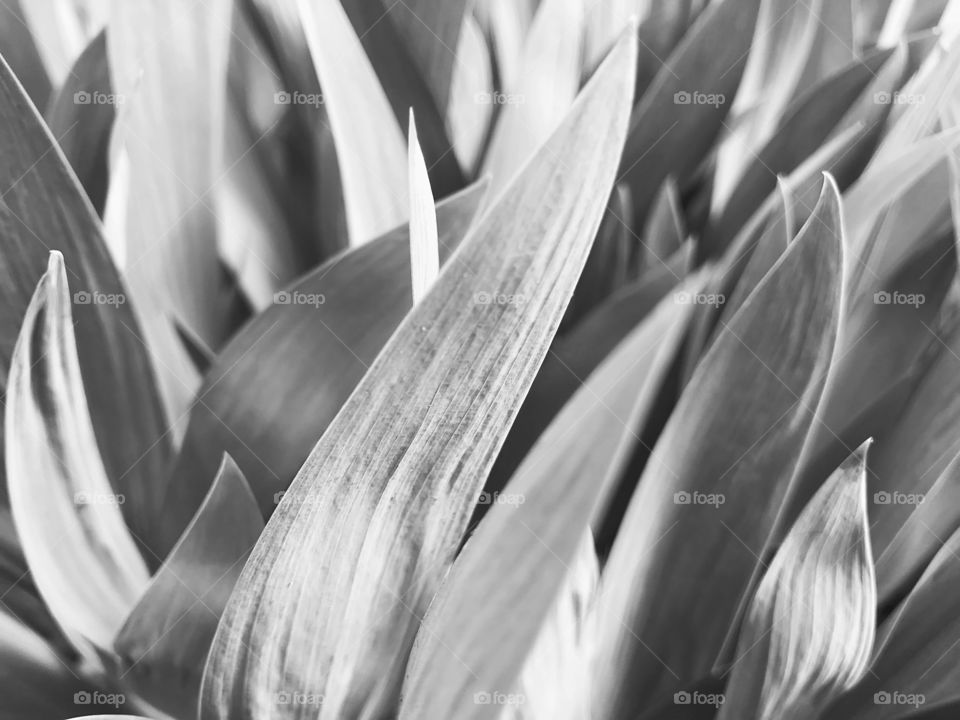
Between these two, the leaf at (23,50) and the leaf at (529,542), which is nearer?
the leaf at (529,542)

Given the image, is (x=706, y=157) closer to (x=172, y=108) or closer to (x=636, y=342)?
(x=636, y=342)

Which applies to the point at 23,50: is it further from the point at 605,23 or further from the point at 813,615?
the point at 813,615

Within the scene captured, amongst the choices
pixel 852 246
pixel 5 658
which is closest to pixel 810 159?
pixel 852 246
